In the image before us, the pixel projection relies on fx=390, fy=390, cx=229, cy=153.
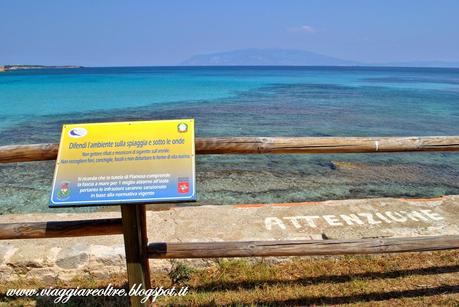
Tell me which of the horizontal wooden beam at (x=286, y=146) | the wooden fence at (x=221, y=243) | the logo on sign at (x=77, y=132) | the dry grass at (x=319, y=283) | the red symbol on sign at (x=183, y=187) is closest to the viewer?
the red symbol on sign at (x=183, y=187)

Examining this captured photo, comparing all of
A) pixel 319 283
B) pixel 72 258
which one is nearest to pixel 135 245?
pixel 72 258

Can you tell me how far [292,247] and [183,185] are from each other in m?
1.16

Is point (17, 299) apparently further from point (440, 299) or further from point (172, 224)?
point (440, 299)

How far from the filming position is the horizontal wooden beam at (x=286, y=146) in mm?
3031

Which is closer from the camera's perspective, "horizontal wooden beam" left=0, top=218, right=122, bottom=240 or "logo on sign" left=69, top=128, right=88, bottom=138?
"logo on sign" left=69, top=128, right=88, bottom=138

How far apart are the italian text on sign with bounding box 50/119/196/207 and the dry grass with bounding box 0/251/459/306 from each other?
53.9 inches

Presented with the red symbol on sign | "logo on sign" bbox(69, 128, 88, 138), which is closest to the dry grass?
the red symbol on sign

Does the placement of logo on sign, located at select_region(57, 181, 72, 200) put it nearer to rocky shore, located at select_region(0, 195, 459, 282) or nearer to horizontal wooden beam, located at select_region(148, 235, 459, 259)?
horizontal wooden beam, located at select_region(148, 235, 459, 259)

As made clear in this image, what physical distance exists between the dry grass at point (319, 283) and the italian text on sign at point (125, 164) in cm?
137

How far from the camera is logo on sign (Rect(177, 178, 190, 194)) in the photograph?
8.26 ft

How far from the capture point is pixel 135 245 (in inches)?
112

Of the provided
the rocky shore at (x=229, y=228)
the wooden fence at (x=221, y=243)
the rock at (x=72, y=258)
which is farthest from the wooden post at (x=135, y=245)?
the rock at (x=72, y=258)

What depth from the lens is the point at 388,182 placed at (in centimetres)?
957

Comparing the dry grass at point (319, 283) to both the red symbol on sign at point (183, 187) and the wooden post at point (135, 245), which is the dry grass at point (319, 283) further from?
the red symbol on sign at point (183, 187)
